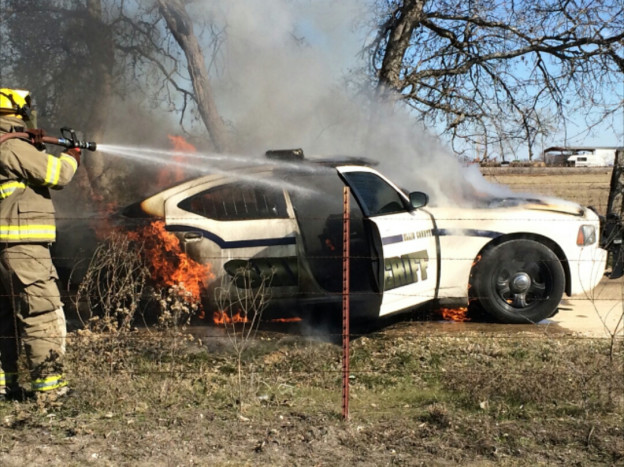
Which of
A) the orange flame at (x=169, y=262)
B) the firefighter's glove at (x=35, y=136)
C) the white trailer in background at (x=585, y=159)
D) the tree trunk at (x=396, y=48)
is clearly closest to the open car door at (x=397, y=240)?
the orange flame at (x=169, y=262)

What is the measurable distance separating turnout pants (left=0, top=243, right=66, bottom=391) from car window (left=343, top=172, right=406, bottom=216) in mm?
2738

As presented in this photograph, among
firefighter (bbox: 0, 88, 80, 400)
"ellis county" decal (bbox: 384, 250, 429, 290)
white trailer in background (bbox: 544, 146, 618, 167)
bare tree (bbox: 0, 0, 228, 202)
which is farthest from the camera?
white trailer in background (bbox: 544, 146, 618, 167)

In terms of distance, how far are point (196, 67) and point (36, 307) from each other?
6347 mm

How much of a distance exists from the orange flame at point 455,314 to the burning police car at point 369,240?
1.56 ft

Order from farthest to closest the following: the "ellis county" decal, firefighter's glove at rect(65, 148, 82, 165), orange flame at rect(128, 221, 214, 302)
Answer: orange flame at rect(128, 221, 214, 302) < the "ellis county" decal < firefighter's glove at rect(65, 148, 82, 165)

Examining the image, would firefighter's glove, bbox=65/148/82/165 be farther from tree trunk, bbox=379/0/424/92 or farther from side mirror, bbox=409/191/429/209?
tree trunk, bbox=379/0/424/92

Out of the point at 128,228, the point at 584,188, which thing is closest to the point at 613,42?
the point at 584,188

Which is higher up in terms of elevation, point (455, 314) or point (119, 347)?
point (119, 347)

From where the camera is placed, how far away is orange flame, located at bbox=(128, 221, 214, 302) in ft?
19.1

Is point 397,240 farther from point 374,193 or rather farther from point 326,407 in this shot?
point 326,407

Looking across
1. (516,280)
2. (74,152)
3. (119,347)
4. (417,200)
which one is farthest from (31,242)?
(516,280)

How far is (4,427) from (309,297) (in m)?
2.78

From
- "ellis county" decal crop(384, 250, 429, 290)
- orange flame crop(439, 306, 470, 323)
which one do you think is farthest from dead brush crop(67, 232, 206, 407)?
orange flame crop(439, 306, 470, 323)

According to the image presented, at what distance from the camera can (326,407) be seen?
14.3 feet
